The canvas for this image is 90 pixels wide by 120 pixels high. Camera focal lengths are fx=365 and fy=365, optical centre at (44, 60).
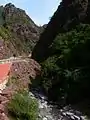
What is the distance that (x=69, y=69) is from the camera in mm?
30375

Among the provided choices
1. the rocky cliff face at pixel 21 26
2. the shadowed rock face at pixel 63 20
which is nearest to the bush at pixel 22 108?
the shadowed rock face at pixel 63 20

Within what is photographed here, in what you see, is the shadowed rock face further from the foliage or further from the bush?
the bush

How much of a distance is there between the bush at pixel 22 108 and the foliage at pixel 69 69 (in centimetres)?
643

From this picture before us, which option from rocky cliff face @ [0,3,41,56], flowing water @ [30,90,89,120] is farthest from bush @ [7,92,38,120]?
rocky cliff face @ [0,3,41,56]

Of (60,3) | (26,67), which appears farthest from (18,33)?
(26,67)

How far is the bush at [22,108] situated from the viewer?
20548 millimetres

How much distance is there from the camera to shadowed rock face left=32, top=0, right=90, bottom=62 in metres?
41.5

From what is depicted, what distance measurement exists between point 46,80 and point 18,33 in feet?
249

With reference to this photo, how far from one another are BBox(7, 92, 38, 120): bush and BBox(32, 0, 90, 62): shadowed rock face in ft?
62.9

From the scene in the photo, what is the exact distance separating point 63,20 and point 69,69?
1650cm

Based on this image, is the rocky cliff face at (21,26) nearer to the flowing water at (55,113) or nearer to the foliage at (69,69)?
the foliage at (69,69)

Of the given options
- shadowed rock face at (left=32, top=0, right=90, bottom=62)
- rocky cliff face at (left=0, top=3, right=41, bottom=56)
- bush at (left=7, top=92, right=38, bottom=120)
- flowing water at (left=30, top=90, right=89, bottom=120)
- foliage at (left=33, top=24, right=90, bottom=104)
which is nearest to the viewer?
bush at (left=7, top=92, right=38, bottom=120)

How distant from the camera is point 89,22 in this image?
38.9 metres

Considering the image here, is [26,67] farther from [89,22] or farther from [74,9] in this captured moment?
[74,9]
